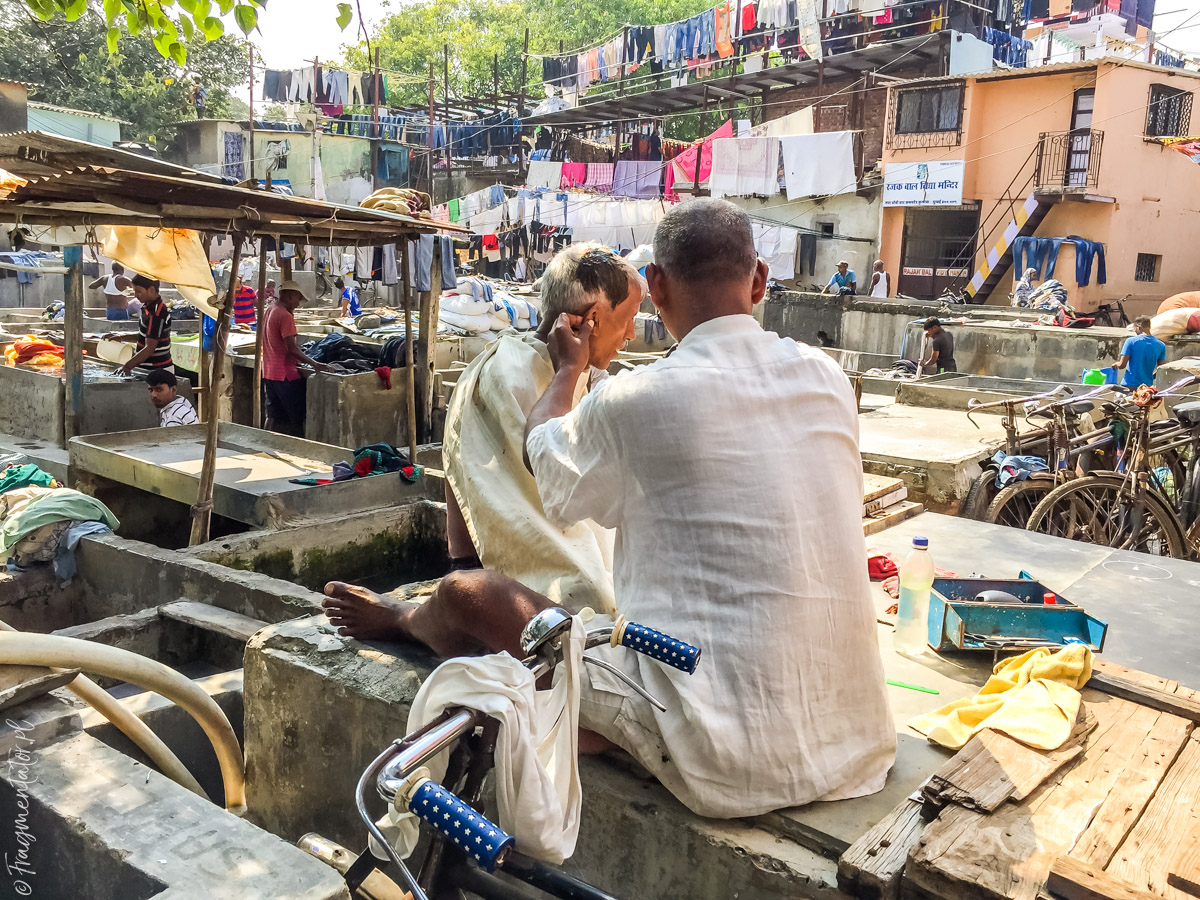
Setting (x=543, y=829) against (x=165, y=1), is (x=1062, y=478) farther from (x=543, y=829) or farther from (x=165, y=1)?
(x=165, y=1)

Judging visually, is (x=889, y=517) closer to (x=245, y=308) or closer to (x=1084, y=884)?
(x=1084, y=884)

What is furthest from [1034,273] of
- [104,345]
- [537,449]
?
[537,449]

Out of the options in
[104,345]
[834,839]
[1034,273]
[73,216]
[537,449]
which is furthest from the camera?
[1034,273]

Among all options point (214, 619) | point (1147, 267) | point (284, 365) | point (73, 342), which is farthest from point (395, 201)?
point (1147, 267)

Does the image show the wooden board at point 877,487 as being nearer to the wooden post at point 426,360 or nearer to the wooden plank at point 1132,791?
the wooden plank at point 1132,791

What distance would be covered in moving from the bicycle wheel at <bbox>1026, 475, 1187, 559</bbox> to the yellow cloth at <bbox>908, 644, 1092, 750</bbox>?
328 cm

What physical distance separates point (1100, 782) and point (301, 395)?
28.6 ft

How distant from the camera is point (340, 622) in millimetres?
2885

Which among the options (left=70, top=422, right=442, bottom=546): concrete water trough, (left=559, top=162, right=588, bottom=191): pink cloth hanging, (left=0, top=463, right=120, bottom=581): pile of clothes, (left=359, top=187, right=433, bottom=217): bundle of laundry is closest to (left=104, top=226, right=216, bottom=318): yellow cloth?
(left=70, top=422, right=442, bottom=546): concrete water trough

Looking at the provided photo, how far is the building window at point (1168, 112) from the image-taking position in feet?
71.3

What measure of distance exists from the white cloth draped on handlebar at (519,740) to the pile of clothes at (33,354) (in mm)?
10956

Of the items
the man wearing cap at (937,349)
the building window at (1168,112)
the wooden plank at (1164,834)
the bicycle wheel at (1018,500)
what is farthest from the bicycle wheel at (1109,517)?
the building window at (1168,112)

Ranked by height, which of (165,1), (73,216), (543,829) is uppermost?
(165,1)

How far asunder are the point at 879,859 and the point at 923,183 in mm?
23890
